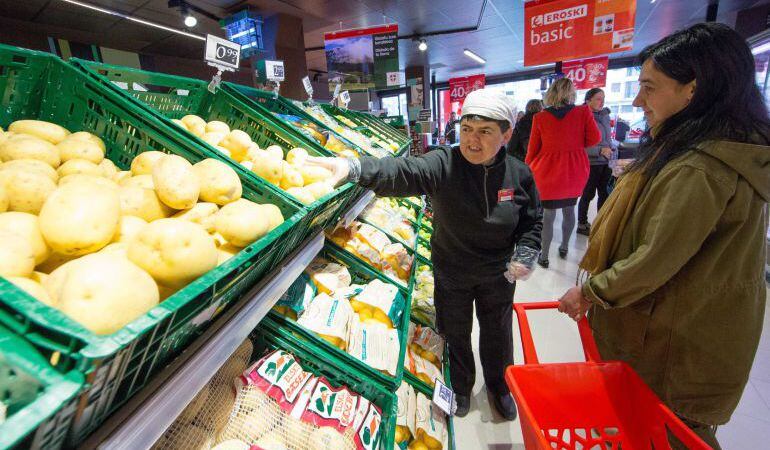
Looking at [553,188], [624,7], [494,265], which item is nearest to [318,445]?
[494,265]

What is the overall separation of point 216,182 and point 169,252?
37cm

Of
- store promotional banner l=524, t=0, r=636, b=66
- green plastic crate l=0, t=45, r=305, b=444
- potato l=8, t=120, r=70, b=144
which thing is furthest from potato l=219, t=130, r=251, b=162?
store promotional banner l=524, t=0, r=636, b=66

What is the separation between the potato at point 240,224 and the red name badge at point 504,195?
3.77ft

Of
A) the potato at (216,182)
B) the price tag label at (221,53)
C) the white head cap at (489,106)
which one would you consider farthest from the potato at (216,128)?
the white head cap at (489,106)

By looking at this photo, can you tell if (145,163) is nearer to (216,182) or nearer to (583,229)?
(216,182)

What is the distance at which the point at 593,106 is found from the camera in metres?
4.72

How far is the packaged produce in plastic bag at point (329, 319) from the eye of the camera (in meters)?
1.36

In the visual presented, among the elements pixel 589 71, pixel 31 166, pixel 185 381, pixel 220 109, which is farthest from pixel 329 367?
pixel 589 71

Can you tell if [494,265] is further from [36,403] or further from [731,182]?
[36,403]

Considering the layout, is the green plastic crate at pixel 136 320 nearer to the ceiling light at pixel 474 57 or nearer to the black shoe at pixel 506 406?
the black shoe at pixel 506 406

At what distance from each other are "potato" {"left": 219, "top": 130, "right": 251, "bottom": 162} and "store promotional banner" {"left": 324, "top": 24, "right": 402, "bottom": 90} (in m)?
4.55

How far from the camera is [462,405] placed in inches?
84.6

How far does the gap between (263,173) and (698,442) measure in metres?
1.46

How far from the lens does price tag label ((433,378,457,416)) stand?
1.65m
